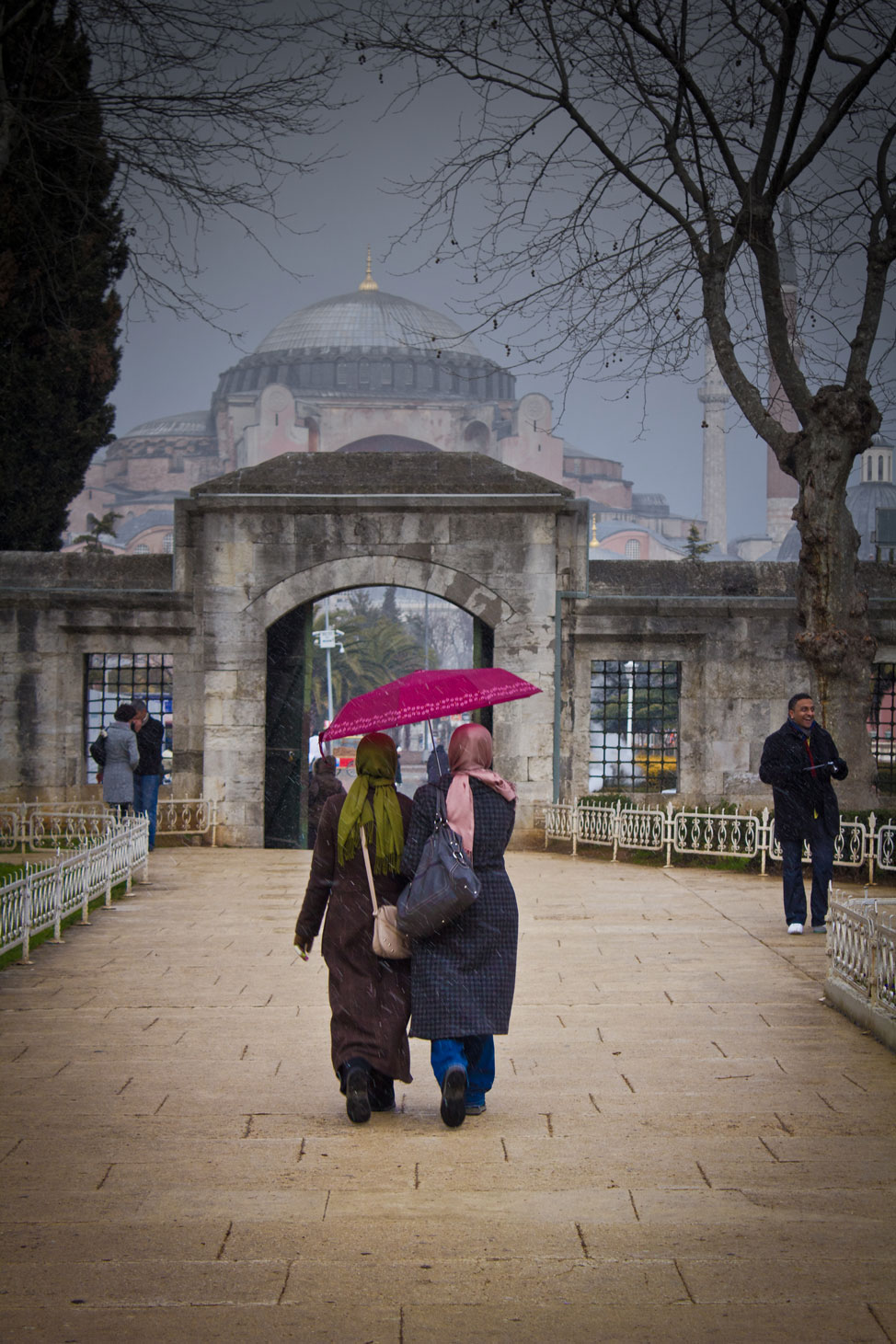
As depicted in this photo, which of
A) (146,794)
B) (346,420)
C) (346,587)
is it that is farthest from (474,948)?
(346,420)

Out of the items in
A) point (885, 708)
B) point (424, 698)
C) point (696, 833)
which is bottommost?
point (696, 833)

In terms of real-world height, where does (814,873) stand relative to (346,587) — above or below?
below

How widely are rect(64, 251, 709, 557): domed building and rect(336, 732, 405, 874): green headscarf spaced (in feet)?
250

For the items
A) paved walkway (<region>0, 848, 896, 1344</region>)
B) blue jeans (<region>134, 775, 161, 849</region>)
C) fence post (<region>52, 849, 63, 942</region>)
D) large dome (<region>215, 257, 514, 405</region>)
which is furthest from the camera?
large dome (<region>215, 257, 514, 405</region>)

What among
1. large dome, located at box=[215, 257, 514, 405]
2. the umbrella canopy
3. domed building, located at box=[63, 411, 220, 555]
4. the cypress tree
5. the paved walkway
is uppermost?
large dome, located at box=[215, 257, 514, 405]

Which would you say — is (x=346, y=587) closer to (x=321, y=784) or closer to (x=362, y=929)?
(x=321, y=784)

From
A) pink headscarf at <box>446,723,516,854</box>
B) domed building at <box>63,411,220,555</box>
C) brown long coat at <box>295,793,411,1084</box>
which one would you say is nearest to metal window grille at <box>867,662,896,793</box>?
pink headscarf at <box>446,723,516,854</box>

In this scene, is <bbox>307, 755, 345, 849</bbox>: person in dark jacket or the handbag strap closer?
the handbag strap

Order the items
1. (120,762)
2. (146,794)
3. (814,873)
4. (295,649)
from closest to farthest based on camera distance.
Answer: (814,873) < (120,762) < (146,794) < (295,649)

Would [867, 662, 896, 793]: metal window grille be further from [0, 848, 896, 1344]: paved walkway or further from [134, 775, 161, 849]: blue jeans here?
[0, 848, 896, 1344]: paved walkway

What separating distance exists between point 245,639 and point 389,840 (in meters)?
10.4

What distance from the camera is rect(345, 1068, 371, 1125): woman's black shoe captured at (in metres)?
4.95

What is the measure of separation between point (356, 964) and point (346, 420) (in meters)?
83.6

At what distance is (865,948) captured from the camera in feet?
21.7
